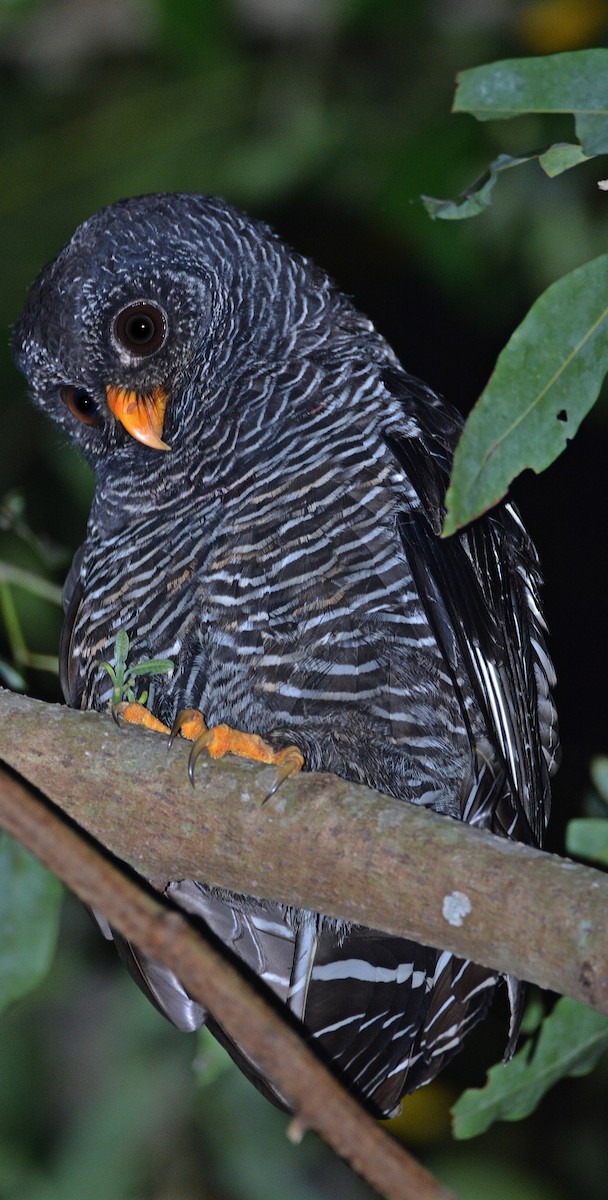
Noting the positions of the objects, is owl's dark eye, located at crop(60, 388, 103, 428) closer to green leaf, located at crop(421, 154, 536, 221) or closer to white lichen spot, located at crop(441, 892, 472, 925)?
green leaf, located at crop(421, 154, 536, 221)

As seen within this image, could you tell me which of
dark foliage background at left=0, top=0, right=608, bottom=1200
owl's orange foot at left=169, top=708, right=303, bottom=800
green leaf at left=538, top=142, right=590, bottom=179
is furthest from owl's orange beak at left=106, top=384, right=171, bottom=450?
dark foliage background at left=0, top=0, right=608, bottom=1200

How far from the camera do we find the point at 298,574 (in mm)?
1941

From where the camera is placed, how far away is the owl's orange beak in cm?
219

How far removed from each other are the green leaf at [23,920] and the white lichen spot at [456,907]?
2.35ft

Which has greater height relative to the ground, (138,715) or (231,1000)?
(231,1000)

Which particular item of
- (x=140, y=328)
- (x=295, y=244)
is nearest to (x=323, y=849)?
(x=140, y=328)

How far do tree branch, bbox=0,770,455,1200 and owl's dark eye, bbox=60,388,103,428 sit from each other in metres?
1.53

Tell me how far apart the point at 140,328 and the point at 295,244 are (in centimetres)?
199

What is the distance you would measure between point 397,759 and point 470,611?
0.89 feet

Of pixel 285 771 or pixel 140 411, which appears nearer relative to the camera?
pixel 285 771

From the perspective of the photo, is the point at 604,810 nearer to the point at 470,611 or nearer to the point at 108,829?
the point at 470,611

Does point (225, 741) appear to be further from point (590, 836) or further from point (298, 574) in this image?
point (590, 836)

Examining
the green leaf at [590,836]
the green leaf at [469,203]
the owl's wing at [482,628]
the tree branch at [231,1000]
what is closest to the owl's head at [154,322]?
the owl's wing at [482,628]

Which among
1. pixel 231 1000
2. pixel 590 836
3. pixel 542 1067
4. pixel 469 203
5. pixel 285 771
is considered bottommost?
pixel 542 1067
